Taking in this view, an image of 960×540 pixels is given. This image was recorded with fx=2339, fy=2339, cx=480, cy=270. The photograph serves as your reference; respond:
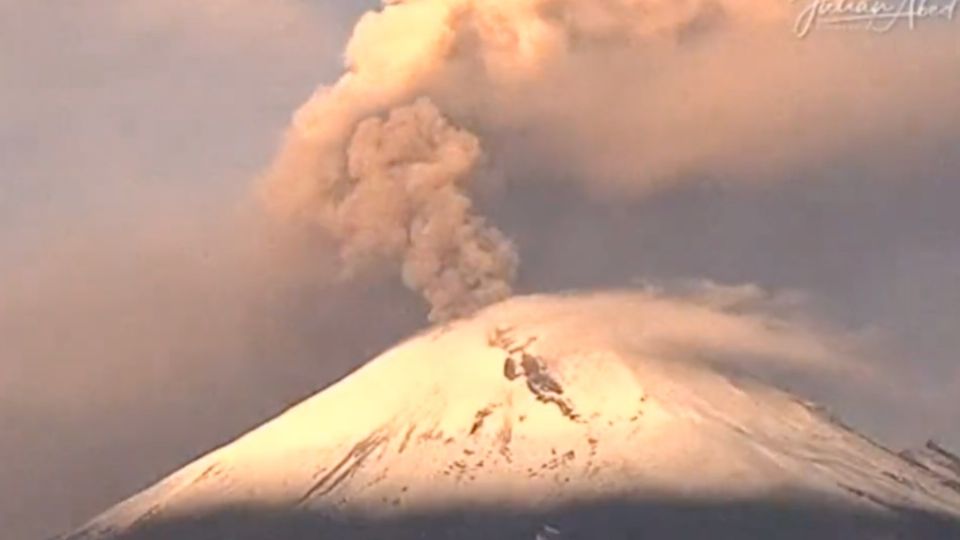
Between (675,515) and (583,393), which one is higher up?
(583,393)

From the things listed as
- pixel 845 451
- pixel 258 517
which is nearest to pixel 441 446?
pixel 258 517

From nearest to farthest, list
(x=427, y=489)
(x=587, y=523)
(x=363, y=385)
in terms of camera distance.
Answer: (x=587, y=523) < (x=427, y=489) < (x=363, y=385)

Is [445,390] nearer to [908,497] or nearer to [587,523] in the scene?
[587,523]

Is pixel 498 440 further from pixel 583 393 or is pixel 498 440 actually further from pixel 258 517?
pixel 258 517

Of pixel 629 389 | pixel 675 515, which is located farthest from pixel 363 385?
pixel 675 515

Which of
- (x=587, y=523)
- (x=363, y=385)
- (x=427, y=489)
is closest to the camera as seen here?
(x=587, y=523)

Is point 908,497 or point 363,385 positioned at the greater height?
point 363,385

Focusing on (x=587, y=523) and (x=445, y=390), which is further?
(x=445, y=390)
